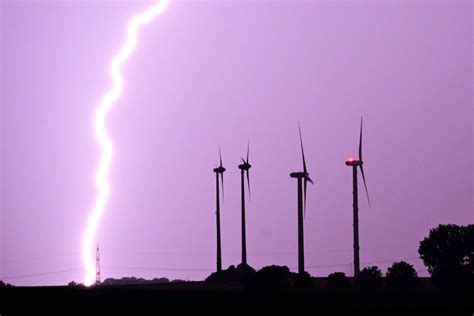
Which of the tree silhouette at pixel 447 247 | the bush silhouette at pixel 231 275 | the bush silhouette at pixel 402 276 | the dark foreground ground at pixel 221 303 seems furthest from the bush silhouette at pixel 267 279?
the tree silhouette at pixel 447 247

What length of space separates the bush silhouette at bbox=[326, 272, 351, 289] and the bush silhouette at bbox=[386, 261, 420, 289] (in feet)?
22.2

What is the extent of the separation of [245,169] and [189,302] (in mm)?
74868

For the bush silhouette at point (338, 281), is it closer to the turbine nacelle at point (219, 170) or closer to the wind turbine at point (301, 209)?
the wind turbine at point (301, 209)

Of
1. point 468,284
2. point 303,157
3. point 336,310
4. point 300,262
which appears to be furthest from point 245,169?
point 336,310

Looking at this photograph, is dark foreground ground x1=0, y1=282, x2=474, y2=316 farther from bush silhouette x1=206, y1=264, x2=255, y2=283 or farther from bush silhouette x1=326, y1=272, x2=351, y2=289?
bush silhouette x1=206, y1=264, x2=255, y2=283

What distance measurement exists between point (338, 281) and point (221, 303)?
137ft

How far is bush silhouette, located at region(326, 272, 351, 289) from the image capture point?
10354 cm

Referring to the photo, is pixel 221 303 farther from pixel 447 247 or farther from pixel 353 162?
pixel 447 247

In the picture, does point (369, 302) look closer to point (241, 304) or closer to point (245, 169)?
point (241, 304)

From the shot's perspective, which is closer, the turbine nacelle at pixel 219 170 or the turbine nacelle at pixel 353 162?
the turbine nacelle at pixel 353 162

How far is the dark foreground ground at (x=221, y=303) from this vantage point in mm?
62125

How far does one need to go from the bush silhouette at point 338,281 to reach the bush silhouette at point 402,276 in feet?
22.2

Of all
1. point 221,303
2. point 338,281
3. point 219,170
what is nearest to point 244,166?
point 219,170

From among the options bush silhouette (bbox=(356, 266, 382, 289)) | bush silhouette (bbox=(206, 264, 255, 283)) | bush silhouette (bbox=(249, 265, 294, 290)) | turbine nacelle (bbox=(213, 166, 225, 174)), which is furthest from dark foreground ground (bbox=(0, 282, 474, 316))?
turbine nacelle (bbox=(213, 166, 225, 174))
